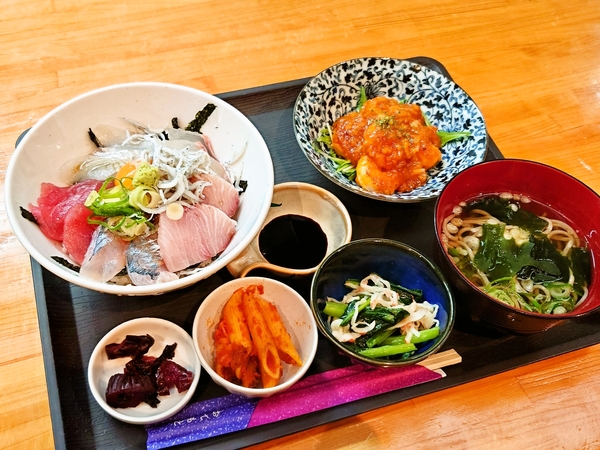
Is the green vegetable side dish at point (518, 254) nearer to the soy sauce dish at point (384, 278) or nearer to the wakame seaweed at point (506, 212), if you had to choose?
the wakame seaweed at point (506, 212)

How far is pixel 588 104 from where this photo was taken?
2223mm

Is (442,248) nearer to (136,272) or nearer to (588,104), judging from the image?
(136,272)

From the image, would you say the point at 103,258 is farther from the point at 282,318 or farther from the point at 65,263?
the point at 282,318

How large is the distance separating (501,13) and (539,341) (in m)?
1.84

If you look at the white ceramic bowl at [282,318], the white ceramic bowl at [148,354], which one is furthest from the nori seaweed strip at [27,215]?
the white ceramic bowl at [282,318]


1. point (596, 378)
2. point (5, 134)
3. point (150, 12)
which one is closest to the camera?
point (596, 378)

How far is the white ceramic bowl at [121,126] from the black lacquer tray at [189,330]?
0.64 feet

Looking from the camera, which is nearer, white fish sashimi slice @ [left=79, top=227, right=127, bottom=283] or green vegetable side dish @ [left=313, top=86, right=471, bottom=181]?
white fish sashimi slice @ [left=79, top=227, right=127, bottom=283]

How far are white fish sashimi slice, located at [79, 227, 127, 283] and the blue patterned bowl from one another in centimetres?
67

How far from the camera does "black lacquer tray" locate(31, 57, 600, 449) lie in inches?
49.3

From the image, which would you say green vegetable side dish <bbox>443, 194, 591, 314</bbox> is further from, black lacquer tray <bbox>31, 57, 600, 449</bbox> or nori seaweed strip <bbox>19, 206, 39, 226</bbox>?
nori seaweed strip <bbox>19, 206, 39, 226</bbox>

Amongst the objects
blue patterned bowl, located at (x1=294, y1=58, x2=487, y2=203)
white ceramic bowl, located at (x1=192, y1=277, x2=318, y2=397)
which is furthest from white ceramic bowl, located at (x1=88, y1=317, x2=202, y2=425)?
blue patterned bowl, located at (x1=294, y1=58, x2=487, y2=203)

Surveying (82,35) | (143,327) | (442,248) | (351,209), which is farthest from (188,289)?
(82,35)

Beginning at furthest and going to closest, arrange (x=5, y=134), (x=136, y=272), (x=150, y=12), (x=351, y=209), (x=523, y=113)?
(x=150, y=12)
(x=523, y=113)
(x=5, y=134)
(x=351, y=209)
(x=136, y=272)
